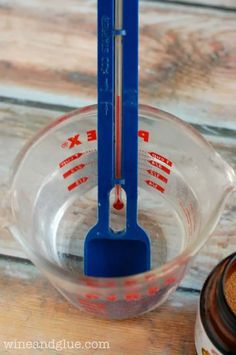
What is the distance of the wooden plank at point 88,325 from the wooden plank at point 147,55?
21cm

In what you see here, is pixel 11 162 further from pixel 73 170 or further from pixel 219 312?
pixel 219 312

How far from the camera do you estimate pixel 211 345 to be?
557mm

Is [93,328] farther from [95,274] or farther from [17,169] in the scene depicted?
[17,169]

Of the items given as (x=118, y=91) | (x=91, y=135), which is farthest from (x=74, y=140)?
(x=118, y=91)

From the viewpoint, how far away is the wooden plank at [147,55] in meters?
0.75

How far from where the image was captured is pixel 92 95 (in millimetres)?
755

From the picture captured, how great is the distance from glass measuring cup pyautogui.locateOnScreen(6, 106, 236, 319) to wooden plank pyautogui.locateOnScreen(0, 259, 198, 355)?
0.02 m

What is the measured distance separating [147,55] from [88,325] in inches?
12.0

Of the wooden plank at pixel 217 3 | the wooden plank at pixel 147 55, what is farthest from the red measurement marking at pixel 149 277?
the wooden plank at pixel 217 3

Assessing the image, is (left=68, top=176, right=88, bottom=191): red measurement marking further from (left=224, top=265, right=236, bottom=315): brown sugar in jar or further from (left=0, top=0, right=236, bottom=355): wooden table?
(left=224, top=265, right=236, bottom=315): brown sugar in jar

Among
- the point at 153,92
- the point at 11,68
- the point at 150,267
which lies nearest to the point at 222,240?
the point at 150,267

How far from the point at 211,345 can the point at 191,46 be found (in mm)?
353

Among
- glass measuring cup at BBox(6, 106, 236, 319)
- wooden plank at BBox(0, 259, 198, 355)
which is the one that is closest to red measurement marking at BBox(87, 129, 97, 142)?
glass measuring cup at BBox(6, 106, 236, 319)

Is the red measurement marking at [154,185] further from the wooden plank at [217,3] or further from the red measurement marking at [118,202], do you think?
the wooden plank at [217,3]
